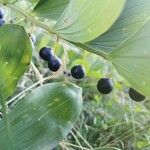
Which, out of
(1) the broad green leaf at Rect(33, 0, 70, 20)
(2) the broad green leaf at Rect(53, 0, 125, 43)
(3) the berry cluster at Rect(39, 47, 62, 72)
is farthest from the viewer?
(3) the berry cluster at Rect(39, 47, 62, 72)

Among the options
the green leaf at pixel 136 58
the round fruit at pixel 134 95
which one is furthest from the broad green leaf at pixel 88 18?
the round fruit at pixel 134 95

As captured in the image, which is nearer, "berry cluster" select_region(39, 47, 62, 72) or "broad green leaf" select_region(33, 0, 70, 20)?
"broad green leaf" select_region(33, 0, 70, 20)

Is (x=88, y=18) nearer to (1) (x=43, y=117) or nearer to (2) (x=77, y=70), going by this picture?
(1) (x=43, y=117)

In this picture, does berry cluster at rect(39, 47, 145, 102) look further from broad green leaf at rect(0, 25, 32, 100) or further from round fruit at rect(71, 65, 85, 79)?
broad green leaf at rect(0, 25, 32, 100)

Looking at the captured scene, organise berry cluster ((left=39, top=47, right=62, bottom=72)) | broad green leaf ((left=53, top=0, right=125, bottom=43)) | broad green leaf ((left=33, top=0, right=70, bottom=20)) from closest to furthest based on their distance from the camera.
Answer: broad green leaf ((left=53, top=0, right=125, bottom=43)) < broad green leaf ((left=33, top=0, right=70, bottom=20)) < berry cluster ((left=39, top=47, right=62, bottom=72))

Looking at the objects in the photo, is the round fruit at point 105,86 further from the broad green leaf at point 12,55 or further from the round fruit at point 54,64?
the broad green leaf at point 12,55

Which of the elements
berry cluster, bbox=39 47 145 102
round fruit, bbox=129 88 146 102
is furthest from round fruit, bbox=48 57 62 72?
round fruit, bbox=129 88 146 102
